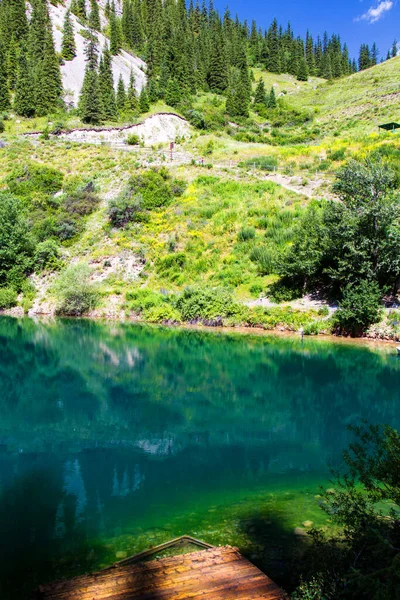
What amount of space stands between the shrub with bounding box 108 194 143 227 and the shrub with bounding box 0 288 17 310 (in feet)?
36.3

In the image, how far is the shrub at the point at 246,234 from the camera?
3519 cm

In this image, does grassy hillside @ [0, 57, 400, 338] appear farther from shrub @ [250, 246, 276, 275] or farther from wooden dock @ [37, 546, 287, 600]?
wooden dock @ [37, 546, 287, 600]

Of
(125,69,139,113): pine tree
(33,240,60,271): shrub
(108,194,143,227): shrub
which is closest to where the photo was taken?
(33,240,60,271): shrub

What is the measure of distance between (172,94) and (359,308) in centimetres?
6685

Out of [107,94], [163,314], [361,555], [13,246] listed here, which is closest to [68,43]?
[107,94]

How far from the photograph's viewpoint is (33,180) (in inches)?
1811

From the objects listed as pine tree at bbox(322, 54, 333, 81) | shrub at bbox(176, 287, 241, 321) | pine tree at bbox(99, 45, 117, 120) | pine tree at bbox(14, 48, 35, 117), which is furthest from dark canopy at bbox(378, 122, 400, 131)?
pine tree at bbox(322, 54, 333, 81)

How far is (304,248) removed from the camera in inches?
1073

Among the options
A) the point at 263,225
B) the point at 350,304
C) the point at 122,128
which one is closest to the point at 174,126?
the point at 122,128

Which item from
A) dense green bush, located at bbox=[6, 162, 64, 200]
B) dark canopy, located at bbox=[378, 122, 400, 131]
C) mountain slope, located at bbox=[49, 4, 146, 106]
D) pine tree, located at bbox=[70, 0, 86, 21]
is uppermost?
pine tree, located at bbox=[70, 0, 86, 21]

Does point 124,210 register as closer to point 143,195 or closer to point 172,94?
point 143,195

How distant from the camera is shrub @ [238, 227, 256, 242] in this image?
35188mm

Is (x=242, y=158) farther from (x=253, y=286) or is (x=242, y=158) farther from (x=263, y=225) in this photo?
(x=253, y=286)

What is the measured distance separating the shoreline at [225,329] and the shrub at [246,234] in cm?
1025
